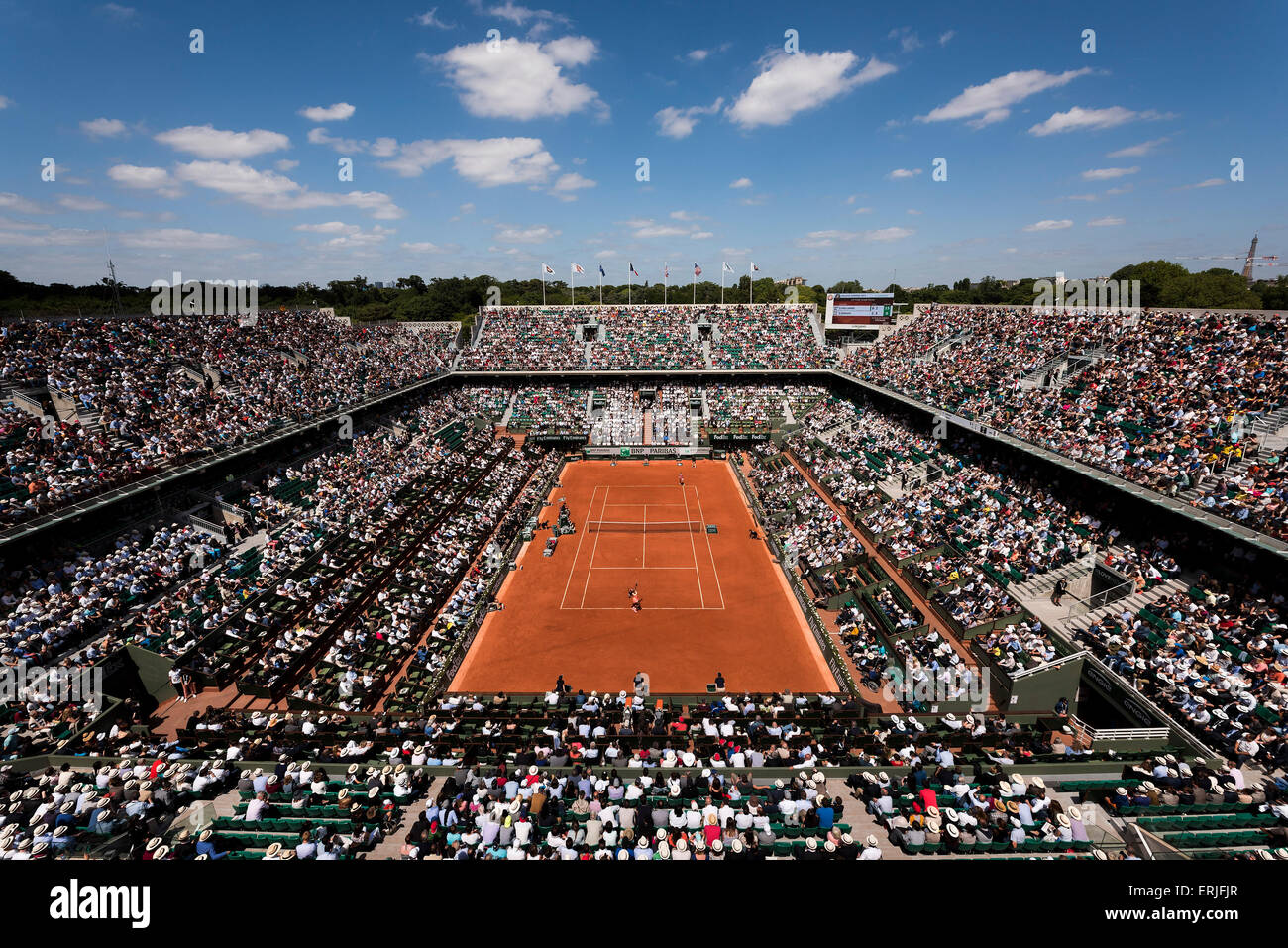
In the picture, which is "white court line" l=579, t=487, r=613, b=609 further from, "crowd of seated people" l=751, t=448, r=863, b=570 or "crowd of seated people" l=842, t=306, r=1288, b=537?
"crowd of seated people" l=842, t=306, r=1288, b=537

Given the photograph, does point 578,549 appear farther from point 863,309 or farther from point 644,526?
point 863,309

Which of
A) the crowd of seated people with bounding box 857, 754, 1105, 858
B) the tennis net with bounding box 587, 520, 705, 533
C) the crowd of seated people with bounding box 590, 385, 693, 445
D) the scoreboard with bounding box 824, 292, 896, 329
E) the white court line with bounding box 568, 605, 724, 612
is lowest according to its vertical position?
the crowd of seated people with bounding box 857, 754, 1105, 858

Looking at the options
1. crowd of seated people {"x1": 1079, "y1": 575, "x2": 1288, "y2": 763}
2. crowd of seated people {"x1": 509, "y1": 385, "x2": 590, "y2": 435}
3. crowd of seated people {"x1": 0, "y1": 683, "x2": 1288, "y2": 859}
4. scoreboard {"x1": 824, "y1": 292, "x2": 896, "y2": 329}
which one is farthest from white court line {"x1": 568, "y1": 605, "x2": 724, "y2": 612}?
scoreboard {"x1": 824, "y1": 292, "x2": 896, "y2": 329}

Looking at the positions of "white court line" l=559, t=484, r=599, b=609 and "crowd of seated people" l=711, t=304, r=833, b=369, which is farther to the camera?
"crowd of seated people" l=711, t=304, r=833, b=369

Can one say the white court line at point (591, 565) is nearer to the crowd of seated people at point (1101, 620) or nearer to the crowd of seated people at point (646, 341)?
the crowd of seated people at point (1101, 620)

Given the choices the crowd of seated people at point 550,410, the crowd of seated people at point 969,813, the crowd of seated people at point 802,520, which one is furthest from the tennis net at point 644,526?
the crowd of seated people at point 969,813
